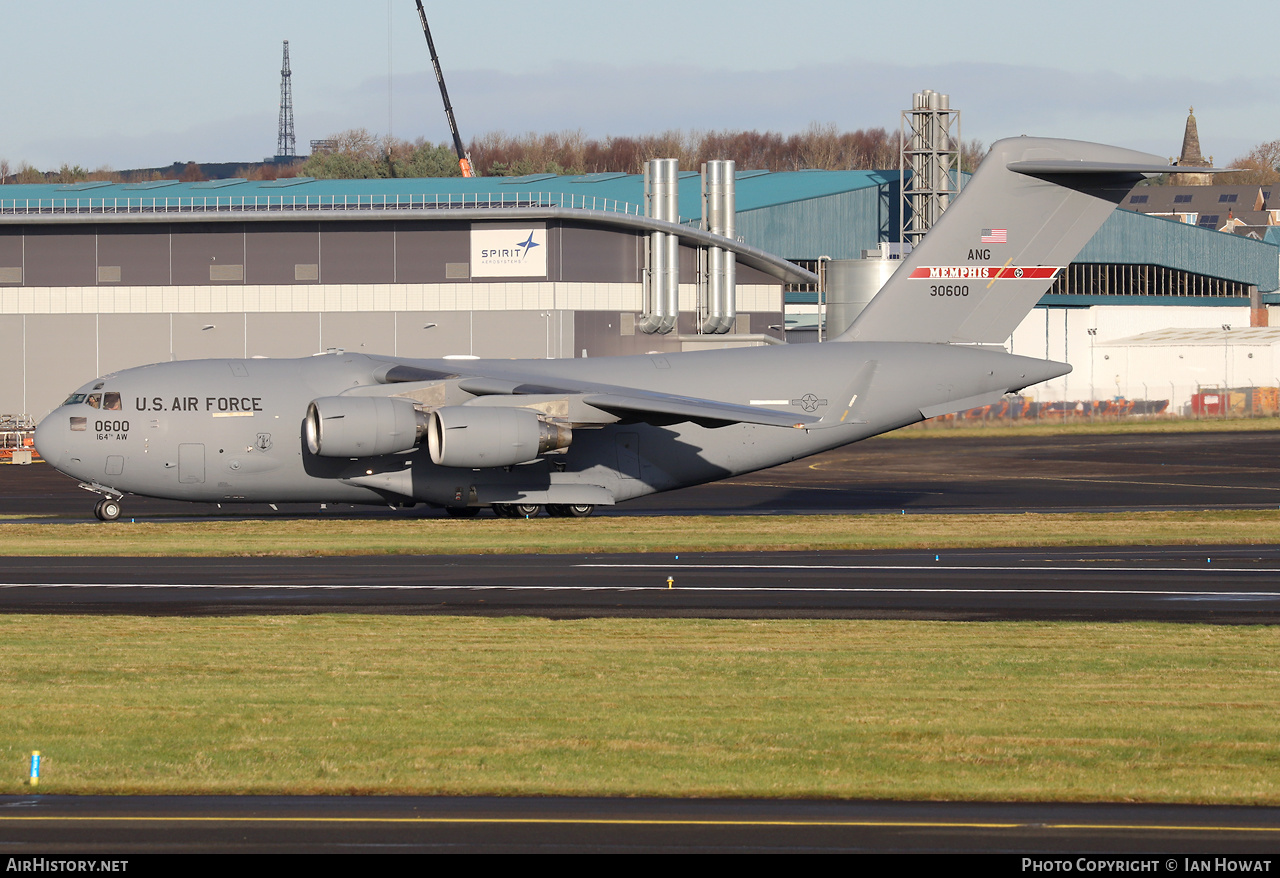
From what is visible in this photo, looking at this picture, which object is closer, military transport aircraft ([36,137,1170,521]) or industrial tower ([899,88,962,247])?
military transport aircraft ([36,137,1170,521])

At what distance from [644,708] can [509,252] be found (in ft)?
154

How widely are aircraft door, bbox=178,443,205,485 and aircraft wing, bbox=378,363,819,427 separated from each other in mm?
3871

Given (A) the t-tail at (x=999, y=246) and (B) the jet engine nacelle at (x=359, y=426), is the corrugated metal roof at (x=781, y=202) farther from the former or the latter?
(B) the jet engine nacelle at (x=359, y=426)

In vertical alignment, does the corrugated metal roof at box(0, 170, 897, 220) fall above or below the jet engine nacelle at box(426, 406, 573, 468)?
above

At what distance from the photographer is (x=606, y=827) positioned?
29.6ft

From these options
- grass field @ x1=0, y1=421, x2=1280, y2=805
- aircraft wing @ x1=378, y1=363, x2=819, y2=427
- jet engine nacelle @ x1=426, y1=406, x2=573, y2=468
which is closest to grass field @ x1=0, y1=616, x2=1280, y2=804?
grass field @ x1=0, y1=421, x2=1280, y2=805

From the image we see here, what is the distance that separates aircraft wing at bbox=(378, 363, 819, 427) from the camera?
26.6m

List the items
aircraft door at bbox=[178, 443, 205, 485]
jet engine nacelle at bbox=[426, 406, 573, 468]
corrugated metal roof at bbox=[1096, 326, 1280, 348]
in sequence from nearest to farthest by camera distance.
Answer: jet engine nacelle at bbox=[426, 406, 573, 468]
aircraft door at bbox=[178, 443, 205, 485]
corrugated metal roof at bbox=[1096, 326, 1280, 348]

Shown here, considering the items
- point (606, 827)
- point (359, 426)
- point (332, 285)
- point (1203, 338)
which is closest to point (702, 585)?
point (359, 426)

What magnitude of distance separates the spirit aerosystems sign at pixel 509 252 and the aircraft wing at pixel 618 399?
28.2 m

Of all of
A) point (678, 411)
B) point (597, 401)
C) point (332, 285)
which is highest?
point (332, 285)

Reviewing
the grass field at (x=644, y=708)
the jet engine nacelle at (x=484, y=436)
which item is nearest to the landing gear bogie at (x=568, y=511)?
the jet engine nacelle at (x=484, y=436)

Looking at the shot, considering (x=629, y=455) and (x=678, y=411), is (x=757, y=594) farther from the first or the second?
(x=629, y=455)

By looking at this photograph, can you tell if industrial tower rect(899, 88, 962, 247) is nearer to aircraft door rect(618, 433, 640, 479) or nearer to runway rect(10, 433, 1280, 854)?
runway rect(10, 433, 1280, 854)
